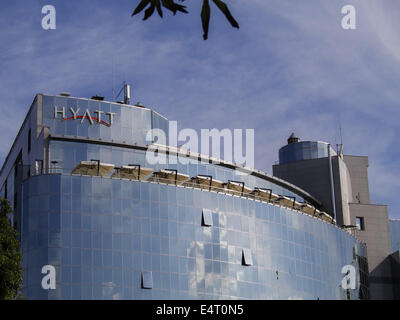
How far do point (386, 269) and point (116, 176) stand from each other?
142 ft

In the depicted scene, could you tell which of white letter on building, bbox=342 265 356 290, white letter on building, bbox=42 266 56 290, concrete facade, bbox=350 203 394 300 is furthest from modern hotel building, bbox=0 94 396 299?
concrete facade, bbox=350 203 394 300

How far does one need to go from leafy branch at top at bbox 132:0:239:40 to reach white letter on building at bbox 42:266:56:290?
6400cm

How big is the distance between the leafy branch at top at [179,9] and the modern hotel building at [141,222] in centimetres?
6357

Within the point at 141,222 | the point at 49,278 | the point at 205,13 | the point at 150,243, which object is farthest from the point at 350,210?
the point at 205,13

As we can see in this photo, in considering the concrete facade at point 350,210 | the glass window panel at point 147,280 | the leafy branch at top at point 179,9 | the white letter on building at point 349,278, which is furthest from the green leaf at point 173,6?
the concrete facade at point 350,210

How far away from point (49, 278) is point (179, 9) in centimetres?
6436

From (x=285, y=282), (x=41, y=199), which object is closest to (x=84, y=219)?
(x=41, y=199)

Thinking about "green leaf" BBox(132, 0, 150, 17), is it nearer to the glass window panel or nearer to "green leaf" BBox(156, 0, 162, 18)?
"green leaf" BBox(156, 0, 162, 18)

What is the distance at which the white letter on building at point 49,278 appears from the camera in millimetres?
75375

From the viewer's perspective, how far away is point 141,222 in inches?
3174

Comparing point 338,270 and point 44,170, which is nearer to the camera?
point 44,170
